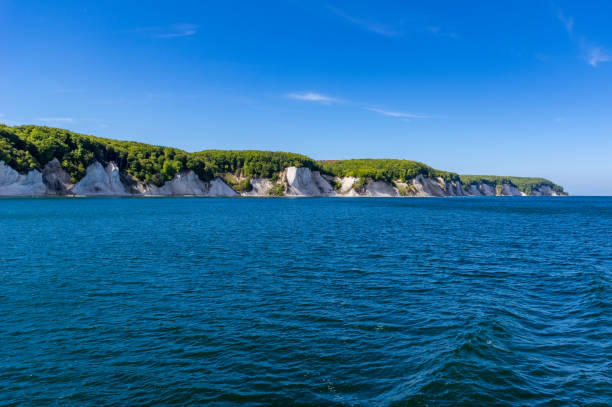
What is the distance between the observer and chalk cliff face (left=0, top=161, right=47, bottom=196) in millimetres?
120625

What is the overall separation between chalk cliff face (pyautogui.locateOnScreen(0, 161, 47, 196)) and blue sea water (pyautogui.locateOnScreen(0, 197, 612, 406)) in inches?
4706

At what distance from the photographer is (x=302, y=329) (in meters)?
15.5

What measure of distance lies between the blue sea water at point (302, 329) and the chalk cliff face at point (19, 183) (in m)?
120

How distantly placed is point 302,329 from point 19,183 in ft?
495

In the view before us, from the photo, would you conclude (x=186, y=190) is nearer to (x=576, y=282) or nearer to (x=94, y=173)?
(x=94, y=173)

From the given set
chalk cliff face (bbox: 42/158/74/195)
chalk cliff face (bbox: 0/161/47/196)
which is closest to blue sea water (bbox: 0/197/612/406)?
chalk cliff face (bbox: 0/161/47/196)

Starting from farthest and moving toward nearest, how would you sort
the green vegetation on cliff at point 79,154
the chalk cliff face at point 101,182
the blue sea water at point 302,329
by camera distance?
1. the chalk cliff face at point 101,182
2. the green vegetation on cliff at point 79,154
3. the blue sea water at point 302,329

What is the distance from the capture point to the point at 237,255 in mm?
32219

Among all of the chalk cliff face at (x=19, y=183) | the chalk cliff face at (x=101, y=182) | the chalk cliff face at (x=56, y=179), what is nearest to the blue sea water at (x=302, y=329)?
the chalk cliff face at (x=19, y=183)

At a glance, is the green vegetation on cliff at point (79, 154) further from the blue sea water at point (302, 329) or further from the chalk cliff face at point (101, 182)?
the blue sea water at point (302, 329)

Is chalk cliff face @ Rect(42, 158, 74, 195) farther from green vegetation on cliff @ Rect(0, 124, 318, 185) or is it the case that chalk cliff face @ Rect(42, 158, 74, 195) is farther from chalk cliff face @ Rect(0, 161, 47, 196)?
chalk cliff face @ Rect(0, 161, 47, 196)

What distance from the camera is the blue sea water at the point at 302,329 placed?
11.0 m

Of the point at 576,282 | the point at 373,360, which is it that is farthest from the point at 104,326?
the point at 576,282

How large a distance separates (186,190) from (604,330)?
19271 cm
